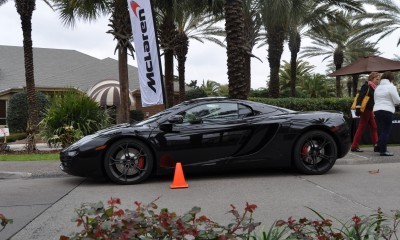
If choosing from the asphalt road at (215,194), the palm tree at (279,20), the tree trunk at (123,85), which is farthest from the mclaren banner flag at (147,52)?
the palm tree at (279,20)

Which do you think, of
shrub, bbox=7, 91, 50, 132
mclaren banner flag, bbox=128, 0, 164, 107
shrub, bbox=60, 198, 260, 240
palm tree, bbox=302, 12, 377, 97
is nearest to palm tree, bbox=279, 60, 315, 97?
palm tree, bbox=302, 12, 377, 97

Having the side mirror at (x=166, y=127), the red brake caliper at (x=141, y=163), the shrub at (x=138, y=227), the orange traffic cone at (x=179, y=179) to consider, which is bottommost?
the orange traffic cone at (x=179, y=179)

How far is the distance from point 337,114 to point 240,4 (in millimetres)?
5297

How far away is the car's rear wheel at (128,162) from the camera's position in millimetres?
6543

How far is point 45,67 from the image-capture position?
98.1 feet

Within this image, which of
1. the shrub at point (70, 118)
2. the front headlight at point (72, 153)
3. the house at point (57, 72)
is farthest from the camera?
the house at point (57, 72)

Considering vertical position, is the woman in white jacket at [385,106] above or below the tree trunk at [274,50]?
below

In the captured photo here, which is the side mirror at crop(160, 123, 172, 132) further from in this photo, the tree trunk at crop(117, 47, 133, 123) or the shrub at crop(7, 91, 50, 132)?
the shrub at crop(7, 91, 50, 132)

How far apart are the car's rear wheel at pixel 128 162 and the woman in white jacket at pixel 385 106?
4.94 metres

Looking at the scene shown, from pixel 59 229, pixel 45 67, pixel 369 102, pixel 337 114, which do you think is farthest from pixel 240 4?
pixel 45 67

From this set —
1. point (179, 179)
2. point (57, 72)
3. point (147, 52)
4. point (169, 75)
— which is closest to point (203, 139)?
point (179, 179)

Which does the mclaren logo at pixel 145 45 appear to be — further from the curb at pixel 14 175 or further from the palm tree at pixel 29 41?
the palm tree at pixel 29 41

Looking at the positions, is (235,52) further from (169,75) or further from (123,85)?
(169,75)

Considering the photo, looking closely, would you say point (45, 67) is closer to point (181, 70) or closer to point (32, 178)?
point (181, 70)
